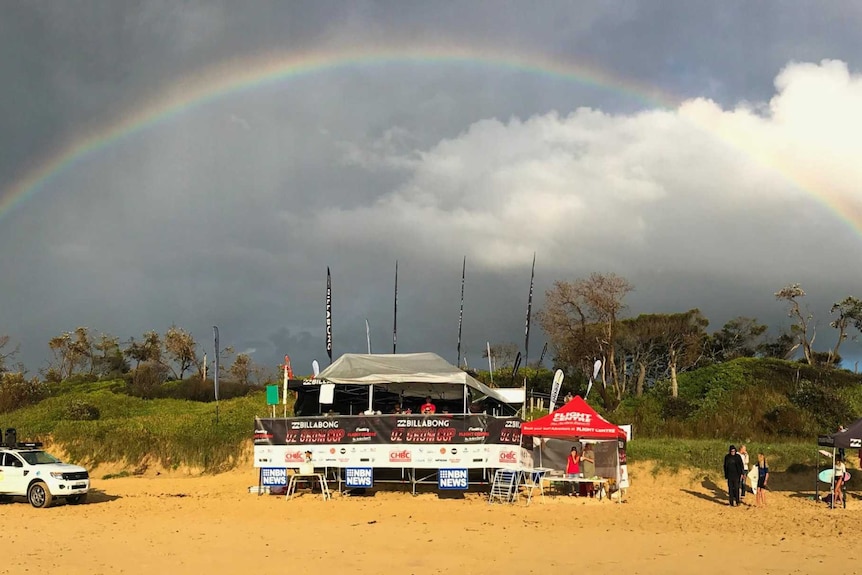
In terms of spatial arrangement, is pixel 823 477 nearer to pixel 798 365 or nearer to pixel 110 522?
pixel 110 522

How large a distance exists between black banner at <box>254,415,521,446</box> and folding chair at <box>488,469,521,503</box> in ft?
2.79

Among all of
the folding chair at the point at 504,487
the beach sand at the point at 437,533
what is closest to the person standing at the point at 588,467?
the beach sand at the point at 437,533

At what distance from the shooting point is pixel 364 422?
21500mm

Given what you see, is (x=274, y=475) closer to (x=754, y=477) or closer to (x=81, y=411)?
(x=754, y=477)

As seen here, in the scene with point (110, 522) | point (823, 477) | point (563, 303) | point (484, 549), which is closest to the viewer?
point (484, 549)

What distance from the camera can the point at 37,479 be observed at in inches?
821

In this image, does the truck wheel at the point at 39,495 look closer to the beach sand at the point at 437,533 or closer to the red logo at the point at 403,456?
the beach sand at the point at 437,533

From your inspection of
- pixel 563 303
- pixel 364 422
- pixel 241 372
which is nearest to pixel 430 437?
pixel 364 422

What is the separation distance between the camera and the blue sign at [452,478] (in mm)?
20531

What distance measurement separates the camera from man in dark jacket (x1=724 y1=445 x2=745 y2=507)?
65.5 ft

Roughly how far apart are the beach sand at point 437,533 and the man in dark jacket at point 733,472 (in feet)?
1.37

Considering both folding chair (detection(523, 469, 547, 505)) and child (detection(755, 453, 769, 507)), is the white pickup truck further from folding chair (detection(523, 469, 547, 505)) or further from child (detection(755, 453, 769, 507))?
child (detection(755, 453, 769, 507))

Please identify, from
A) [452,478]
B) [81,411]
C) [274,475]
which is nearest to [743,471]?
[452,478]

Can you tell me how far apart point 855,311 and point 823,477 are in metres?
35.5
